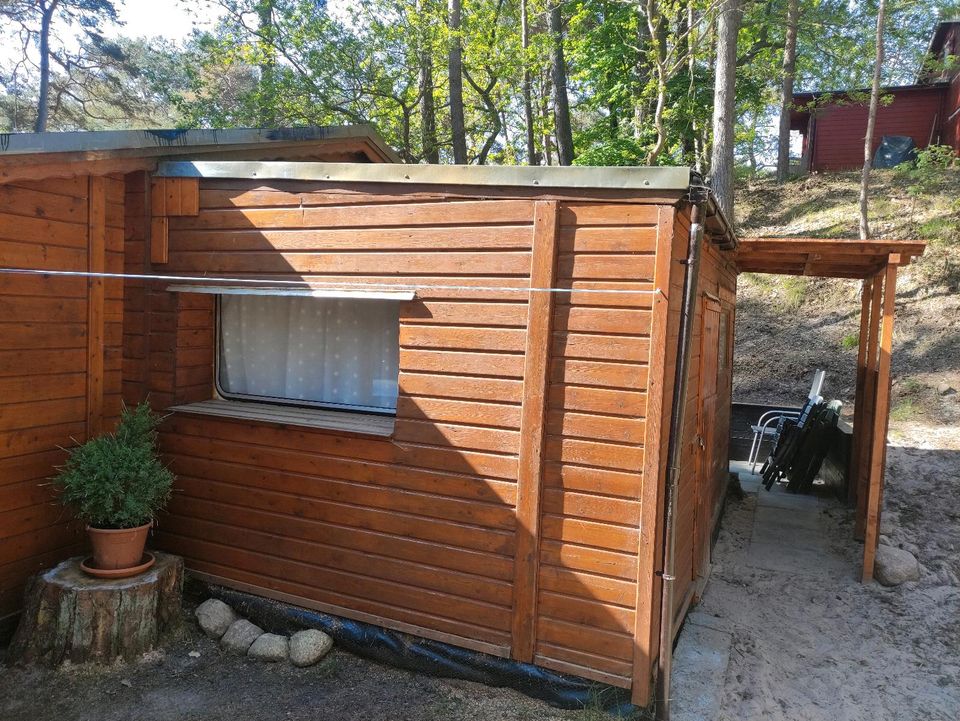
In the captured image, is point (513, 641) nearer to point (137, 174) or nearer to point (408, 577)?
point (408, 577)

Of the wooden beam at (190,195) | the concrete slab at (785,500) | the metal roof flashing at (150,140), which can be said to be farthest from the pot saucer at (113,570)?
the concrete slab at (785,500)

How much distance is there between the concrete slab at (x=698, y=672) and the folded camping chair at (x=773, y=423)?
479 cm

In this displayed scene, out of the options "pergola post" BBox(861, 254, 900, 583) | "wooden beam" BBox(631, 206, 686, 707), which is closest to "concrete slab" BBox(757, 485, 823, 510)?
"pergola post" BBox(861, 254, 900, 583)

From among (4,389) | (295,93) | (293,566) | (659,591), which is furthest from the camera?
(295,93)

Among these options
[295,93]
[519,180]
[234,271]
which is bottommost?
[234,271]

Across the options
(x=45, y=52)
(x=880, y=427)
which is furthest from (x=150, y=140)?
(x=45, y=52)

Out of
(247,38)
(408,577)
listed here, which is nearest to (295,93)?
(247,38)

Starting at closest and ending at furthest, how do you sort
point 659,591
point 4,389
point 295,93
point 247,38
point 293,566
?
point 659,591
point 4,389
point 293,566
point 295,93
point 247,38

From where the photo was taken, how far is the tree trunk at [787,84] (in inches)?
637

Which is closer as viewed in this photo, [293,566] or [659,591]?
[659,591]

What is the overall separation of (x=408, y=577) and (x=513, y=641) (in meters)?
0.71

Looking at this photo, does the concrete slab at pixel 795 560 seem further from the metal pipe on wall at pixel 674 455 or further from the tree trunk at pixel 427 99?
the tree trunk at pixel 427 99

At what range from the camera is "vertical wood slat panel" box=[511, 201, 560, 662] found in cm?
354

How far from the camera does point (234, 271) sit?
4363 millimetres
